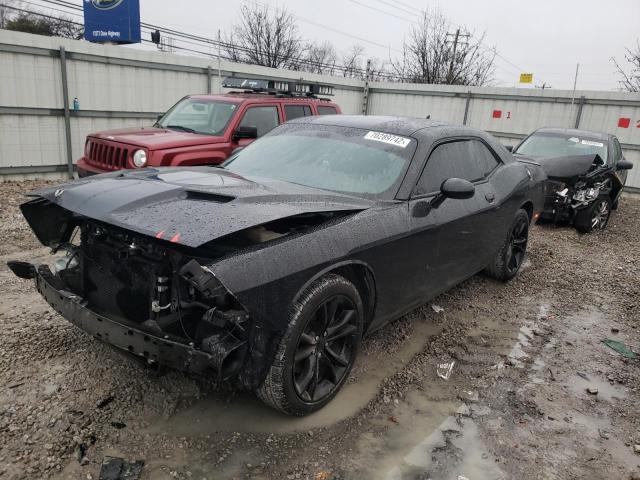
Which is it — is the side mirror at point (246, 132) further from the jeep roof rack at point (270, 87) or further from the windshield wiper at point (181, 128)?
the jeep roof rack at point (270, 87)

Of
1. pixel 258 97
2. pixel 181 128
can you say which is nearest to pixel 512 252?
pixel 258 97

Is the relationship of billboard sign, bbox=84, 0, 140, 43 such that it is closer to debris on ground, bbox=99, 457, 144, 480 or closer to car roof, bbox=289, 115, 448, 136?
car roof, bbox=289, 115, 448, 136

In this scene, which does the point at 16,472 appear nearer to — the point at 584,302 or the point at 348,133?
the point at 348,133

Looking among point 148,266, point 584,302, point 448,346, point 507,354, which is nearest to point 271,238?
point 148,266

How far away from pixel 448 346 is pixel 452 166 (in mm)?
1495

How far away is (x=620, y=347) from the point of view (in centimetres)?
434

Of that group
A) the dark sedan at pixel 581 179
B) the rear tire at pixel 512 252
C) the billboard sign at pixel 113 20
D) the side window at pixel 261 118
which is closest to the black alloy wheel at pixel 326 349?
the rear tire at pixel 512 252

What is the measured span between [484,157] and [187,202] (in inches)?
127

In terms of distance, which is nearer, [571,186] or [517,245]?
[517,245]

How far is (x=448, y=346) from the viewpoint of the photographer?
4.11 m

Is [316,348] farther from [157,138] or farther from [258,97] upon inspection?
[258,97]

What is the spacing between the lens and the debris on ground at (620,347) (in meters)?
4.21

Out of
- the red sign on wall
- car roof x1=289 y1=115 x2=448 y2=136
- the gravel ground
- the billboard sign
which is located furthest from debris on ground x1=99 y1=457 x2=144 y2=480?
the red sign on wall

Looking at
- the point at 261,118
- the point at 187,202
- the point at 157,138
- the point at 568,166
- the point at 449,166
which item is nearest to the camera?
the point at 187,202
